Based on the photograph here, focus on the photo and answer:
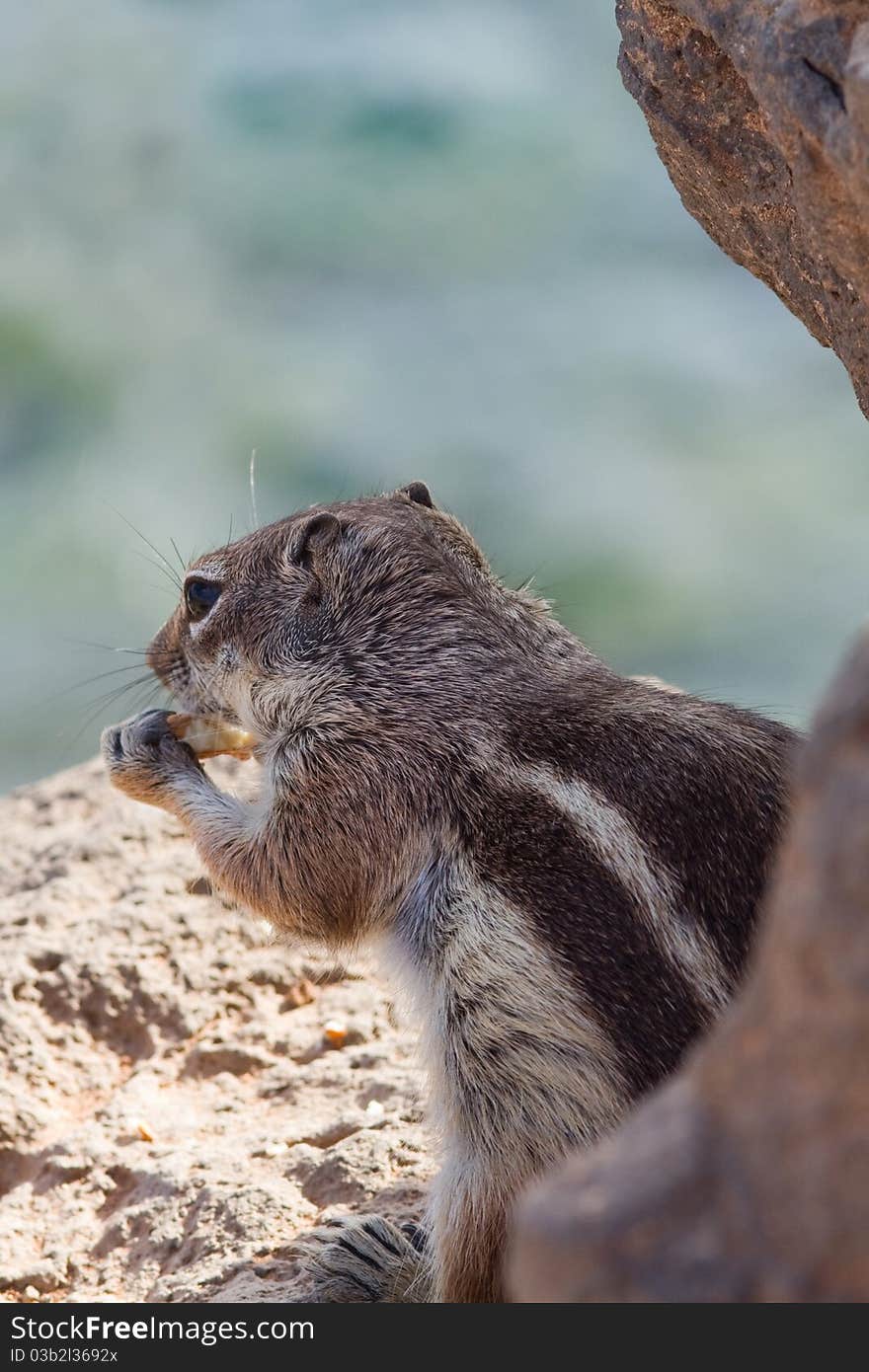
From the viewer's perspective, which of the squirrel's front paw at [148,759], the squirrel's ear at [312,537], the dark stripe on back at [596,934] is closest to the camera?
the dark stripe on back at [596,934]

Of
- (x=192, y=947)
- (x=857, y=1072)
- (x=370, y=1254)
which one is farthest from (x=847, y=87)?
(x=192, y=947)

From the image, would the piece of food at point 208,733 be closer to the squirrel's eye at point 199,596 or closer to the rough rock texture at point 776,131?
the squirrel's eye at point 199,596

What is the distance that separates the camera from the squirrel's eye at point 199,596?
4.17m

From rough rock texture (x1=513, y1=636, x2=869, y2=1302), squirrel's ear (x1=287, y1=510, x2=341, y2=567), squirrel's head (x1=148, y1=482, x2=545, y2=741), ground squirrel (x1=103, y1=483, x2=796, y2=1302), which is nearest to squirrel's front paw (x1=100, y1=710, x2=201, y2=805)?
ground squirrel (x1=103, y1=483, x2=796, y2=1302)

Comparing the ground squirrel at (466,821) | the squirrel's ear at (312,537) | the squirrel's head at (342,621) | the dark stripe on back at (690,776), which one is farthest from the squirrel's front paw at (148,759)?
the dark stripe on back at (690,776)

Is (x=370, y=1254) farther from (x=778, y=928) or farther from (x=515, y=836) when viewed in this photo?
(x=778, y=928)

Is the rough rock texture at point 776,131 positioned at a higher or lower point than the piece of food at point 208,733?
higher

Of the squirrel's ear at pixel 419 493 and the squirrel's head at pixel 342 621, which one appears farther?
the squirrel's ear at pixel 419 493

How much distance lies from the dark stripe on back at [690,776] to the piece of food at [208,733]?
41.2 inches

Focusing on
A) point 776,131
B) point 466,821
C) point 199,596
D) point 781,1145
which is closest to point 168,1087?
point 199,596

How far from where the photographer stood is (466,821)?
329cm

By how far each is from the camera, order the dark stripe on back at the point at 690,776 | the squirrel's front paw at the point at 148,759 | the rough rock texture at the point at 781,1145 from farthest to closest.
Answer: the squirrel's front paw at the point at 148,759 < the dark stripe on back at the point at 690,776 < the rough rock texture at the point at 781,1145

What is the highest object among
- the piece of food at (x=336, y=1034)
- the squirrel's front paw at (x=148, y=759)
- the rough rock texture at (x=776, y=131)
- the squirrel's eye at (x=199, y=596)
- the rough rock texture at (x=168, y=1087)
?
the rough rock texture at (x=776, y=131)

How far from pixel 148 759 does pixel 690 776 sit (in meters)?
1.68
